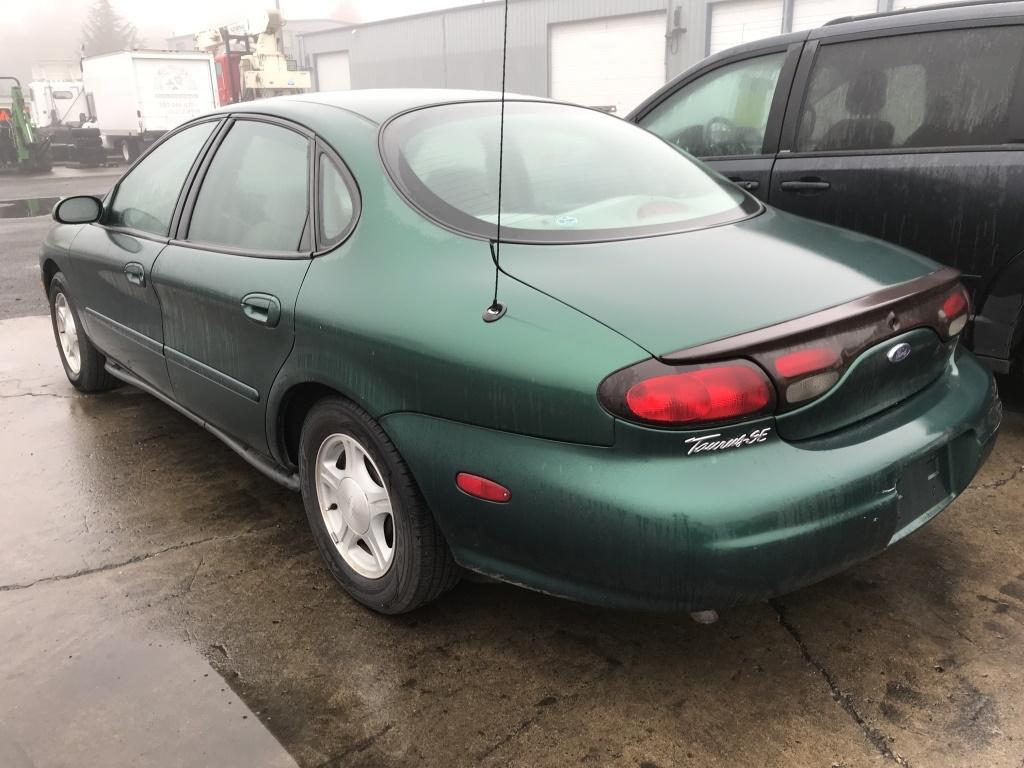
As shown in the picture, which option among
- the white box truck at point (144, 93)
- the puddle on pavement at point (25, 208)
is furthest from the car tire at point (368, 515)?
the white box truck at point (144, 93)

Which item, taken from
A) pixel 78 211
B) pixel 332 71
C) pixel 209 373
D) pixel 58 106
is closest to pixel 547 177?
pixel 209 373

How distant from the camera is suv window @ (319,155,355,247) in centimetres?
247

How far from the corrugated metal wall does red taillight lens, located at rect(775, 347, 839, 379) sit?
84.1ft

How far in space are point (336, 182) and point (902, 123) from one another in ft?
8.54

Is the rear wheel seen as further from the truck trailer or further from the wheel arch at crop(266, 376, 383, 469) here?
the wheel arch at crop(266, 376, 383, 469)

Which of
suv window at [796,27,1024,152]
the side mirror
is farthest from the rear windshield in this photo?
the side mirror

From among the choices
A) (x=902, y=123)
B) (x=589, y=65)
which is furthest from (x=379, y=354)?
(x=589, y=65)

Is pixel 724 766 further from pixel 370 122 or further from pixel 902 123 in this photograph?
pixel 902 123

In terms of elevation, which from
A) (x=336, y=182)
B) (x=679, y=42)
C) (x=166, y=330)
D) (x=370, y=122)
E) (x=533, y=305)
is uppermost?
(x=679, y=42)

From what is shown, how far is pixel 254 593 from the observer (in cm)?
271

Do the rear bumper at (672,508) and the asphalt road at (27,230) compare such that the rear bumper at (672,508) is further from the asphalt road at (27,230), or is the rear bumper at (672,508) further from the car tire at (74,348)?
the asphalt road at (27,230)

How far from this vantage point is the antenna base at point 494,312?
6.57ft

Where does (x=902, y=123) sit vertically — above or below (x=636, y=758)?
above

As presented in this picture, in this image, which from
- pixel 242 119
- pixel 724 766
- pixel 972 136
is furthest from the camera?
pixel 972 136
